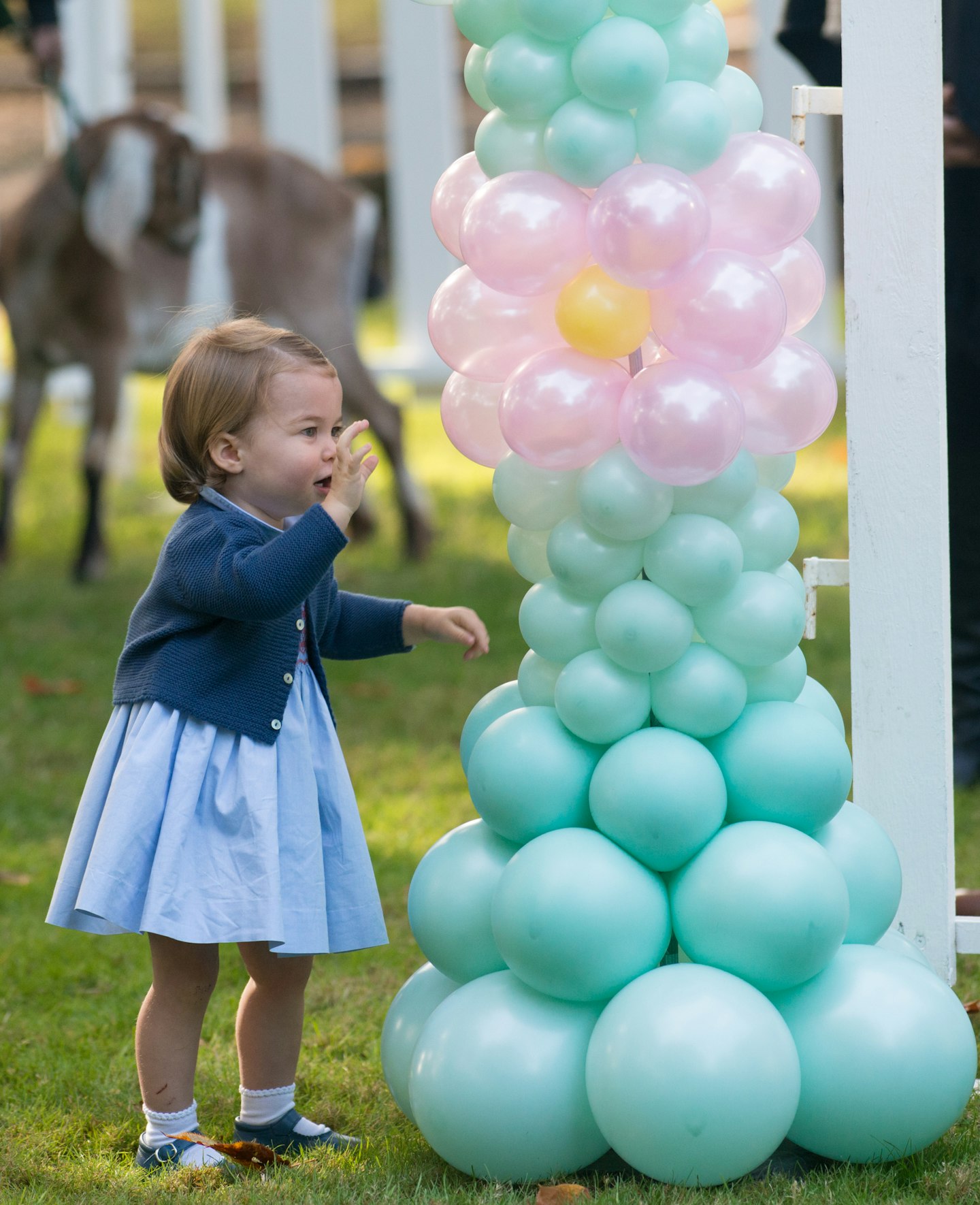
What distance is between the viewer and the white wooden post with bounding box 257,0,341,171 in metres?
8.05

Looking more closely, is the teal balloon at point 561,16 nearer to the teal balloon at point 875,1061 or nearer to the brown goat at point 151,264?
the teal balloon at point 875,1061

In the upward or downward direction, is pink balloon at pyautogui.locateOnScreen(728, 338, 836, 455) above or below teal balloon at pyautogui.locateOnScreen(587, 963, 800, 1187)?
above

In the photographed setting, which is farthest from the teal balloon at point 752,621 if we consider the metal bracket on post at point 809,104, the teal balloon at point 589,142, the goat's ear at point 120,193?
the goat's ear at point 120,193

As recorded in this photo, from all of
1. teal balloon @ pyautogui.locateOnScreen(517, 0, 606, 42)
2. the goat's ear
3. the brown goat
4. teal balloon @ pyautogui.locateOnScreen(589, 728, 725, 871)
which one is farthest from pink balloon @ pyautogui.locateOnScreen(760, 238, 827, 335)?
the goat's ear

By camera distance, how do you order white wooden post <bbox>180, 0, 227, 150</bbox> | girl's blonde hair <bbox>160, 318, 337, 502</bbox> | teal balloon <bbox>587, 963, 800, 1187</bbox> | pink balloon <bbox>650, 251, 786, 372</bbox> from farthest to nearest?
white wooden post <bbox>180, 0, 227, 150</bbox>, girl's blonde hair <bbox>160, 318, 337, 502</bbox>, pink balloon <bbox>650, 251, 786, 372</bbox>, teal balloon <bbox>587, 963, 800, 1187</bbox>

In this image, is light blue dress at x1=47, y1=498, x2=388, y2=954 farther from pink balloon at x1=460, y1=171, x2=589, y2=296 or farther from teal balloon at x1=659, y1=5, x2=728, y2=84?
teal balloon at x1=659, y1=5, x2=728, y2=84

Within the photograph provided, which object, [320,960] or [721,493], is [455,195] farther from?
[320,960]

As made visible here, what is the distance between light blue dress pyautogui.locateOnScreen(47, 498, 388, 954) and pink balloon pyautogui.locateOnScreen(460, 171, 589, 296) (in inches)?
25.4

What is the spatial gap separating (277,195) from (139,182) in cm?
70

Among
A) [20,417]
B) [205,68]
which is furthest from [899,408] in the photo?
[205,68]

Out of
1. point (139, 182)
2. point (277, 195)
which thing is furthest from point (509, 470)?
point (277, 195)

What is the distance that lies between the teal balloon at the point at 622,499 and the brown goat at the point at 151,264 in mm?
3949

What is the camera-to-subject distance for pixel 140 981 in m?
2.79

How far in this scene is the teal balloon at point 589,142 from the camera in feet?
6.26
